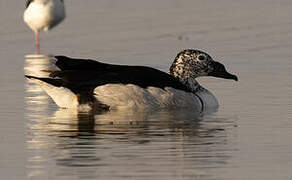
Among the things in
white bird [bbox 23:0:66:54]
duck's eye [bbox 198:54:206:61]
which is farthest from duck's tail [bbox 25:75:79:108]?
white bird [bbox 23:0:66:54]

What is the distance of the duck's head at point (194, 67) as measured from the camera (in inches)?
770

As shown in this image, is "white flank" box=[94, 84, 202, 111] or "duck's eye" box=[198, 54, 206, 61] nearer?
"white flank" box=[94, 84, 202, 111]

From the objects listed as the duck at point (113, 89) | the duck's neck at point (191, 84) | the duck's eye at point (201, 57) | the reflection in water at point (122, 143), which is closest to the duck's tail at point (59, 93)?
the duck at point (113, 89)

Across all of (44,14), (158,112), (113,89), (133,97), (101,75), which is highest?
(44,14)

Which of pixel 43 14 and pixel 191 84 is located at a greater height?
pixel 43 14

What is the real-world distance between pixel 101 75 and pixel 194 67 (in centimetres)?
170

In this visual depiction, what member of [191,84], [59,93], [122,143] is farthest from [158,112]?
[122,143]

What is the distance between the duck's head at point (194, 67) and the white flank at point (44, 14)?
11.1 meters

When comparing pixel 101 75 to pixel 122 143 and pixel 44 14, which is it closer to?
pixel 122 143

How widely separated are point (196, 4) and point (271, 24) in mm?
4615

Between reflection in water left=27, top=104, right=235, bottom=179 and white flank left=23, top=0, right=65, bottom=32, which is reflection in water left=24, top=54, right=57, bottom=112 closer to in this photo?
reflection in water left=27, top=104, right=235, bottom=179

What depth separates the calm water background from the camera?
13.3 meters

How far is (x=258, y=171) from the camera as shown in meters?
12.8

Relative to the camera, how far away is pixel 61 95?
61.1 feet
